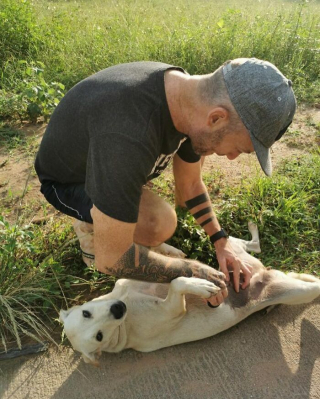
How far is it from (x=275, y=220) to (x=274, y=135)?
1.54 metres

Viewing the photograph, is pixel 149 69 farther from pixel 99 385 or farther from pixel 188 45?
pixel 188 45

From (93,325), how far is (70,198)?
914 mm

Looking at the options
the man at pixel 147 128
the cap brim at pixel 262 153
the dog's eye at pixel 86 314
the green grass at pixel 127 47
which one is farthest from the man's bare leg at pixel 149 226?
the green grass at pixel 127 47

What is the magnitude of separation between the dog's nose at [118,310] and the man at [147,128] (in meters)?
0.25

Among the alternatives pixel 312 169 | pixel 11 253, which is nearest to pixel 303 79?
pixel 312 169

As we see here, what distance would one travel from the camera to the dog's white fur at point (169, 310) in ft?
8.13

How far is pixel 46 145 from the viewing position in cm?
274

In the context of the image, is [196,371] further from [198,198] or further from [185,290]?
[198,198]

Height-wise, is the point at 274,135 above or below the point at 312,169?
above

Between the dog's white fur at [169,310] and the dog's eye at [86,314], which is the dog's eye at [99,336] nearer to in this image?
the dog's white fur at [169,310]

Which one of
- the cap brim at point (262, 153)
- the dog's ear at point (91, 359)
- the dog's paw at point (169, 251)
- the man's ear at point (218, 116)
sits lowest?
the dog's paw at point (169, 251)

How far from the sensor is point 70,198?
9.65ft

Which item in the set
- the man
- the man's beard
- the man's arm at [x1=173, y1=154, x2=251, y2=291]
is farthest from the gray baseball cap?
the man's arm at [x1=173, y1=154, x2=251, y2=291]

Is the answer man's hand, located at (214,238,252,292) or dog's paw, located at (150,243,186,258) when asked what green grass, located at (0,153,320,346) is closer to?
dog's paw, located at (150,243,186,258)
